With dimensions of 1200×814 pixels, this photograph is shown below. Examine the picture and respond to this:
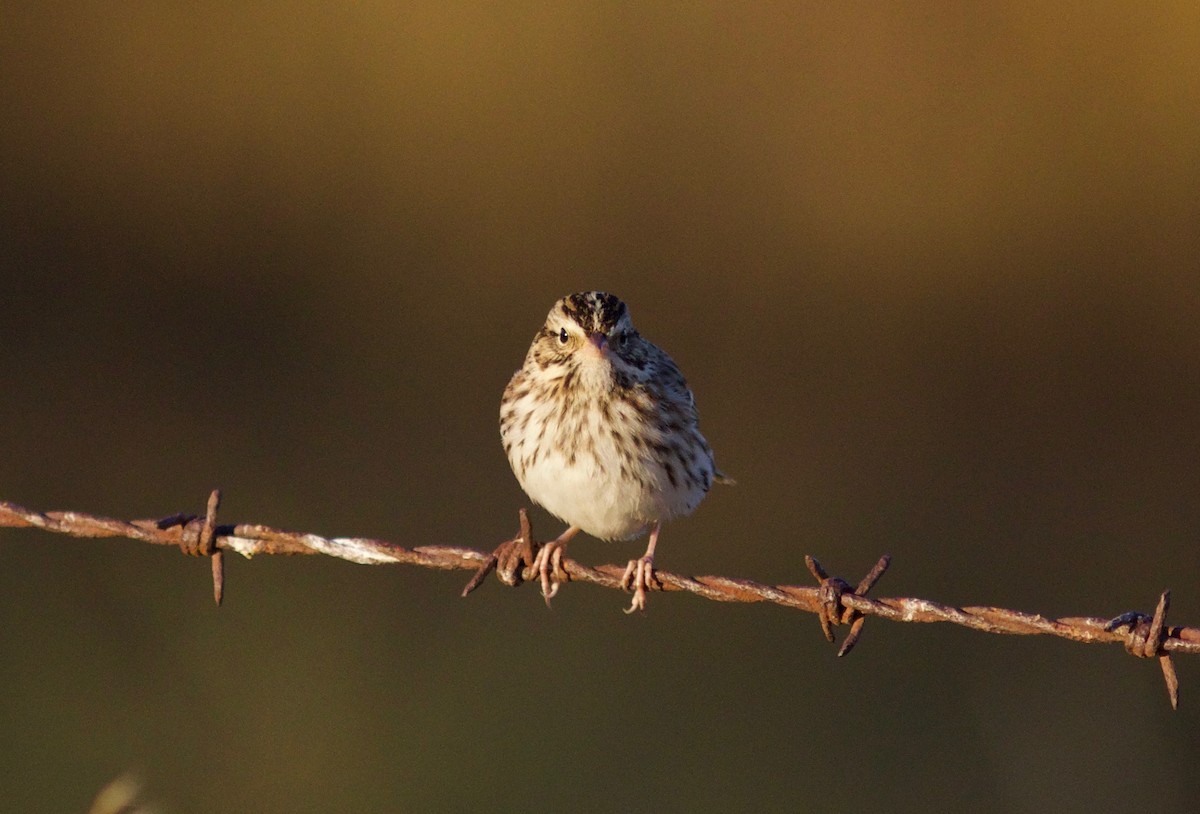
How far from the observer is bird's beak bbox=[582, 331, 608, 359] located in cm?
544

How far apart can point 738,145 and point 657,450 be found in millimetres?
6487

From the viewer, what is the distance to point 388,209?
11.6 m

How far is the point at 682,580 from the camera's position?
4.11m

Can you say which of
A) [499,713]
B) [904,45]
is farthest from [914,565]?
[904,45]

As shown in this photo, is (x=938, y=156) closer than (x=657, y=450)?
No

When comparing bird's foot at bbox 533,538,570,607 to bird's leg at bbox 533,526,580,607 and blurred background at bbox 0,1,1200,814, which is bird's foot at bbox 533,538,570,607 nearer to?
bird's leg at bbox 533,526,580,607

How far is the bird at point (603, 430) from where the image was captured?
17.4ft

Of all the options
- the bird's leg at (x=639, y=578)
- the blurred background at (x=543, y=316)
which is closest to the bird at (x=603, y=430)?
the bird's leg at (x=639, y=578)

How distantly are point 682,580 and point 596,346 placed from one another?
4.86 ft

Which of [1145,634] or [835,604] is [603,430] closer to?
[835,604]

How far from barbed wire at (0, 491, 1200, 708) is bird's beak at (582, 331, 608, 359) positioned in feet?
3.25

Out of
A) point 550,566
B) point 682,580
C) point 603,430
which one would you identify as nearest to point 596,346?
point 603,430

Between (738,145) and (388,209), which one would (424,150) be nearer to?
(388,209)

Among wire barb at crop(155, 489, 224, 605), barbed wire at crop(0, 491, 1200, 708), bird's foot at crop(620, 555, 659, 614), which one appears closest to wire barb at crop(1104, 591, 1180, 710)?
barbed wire at crop(0, 491, 1200, 708)
